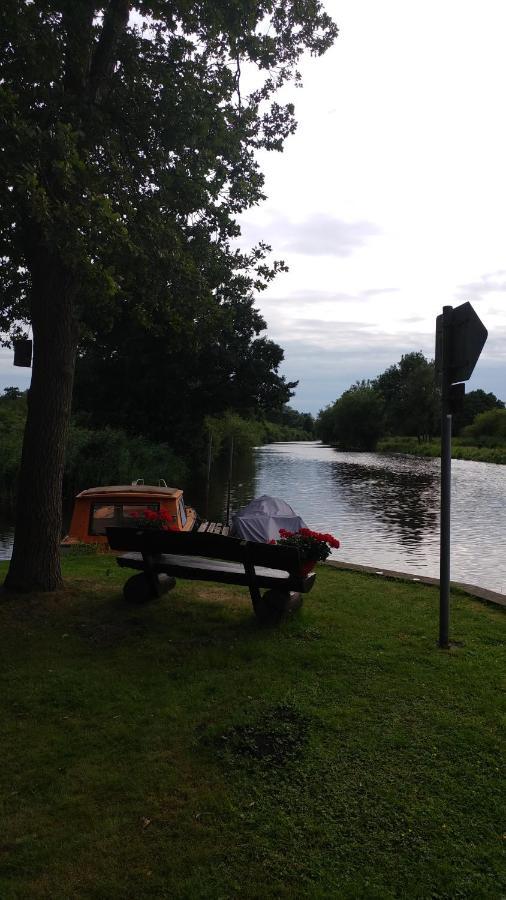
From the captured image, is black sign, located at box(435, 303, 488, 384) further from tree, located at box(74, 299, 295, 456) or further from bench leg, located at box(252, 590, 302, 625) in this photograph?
tree, located at box(74, 299, 295, 456)

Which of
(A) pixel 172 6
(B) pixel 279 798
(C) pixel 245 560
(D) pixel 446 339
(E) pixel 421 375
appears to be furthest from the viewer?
(E) pixel 421 375

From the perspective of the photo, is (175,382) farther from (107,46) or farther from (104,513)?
(107,46)

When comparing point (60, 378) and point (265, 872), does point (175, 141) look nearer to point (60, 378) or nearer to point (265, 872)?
point (60, 378)

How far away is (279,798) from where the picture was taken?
343 cm

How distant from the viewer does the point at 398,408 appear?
105375 mm

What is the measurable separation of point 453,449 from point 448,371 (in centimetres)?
7011

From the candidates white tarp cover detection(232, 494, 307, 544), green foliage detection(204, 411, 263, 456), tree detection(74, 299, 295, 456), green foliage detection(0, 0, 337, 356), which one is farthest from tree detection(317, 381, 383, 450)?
green foliage detection(0, 0, 337, 356)

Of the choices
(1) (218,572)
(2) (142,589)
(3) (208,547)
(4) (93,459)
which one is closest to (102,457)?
(4) (93,459)

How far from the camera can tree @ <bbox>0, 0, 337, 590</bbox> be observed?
6.55m

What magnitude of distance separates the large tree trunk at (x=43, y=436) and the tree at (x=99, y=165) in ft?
0.05

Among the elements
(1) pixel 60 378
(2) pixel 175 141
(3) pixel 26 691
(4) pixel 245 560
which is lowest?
(3) pixel 26 691

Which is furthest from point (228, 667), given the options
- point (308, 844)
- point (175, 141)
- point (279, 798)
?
point (175, 141)

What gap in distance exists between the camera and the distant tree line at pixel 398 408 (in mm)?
97188

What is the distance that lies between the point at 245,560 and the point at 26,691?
7.73 ft
